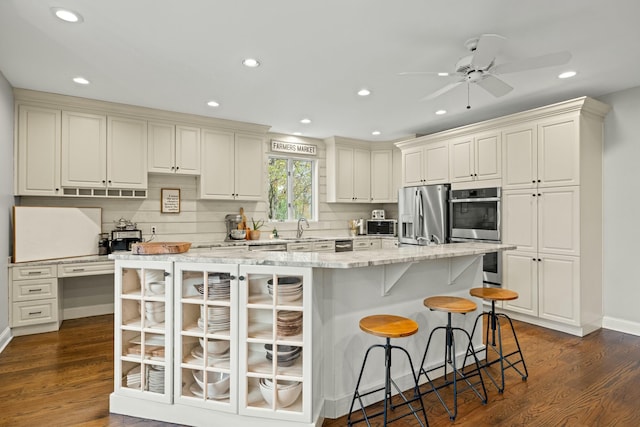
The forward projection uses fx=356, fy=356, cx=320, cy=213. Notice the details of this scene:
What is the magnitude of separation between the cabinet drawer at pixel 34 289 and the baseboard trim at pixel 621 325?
20.3ft

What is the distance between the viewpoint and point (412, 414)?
7.68ft

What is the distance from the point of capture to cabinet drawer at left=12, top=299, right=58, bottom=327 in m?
3.70

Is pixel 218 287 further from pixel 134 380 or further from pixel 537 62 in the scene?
pixel 537 62

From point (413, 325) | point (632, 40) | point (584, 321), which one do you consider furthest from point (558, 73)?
point (413, 325)

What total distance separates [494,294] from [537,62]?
177 cm

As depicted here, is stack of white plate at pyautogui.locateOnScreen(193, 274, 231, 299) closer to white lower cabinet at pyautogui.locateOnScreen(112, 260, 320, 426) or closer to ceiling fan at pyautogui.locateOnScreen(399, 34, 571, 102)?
white lower cabinet at pyautogui.locateOnScreen(112, 260, 320, 426)

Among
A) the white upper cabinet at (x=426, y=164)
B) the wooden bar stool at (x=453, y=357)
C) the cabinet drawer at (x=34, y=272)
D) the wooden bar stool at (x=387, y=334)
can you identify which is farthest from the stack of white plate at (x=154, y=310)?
the white upper cabinet at (x=426, y=164)

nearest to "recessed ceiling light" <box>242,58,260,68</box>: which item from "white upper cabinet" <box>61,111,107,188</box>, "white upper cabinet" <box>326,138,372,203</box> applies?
"white upper cabinet" <box>61,111,107,188</box>

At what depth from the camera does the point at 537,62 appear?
8.35 feet

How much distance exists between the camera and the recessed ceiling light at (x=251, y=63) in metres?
3.13

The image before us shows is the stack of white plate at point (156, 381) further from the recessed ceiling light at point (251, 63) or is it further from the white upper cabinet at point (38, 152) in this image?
the white upper cabinet at point (38, 152)

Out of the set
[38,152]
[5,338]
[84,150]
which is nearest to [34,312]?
[5,338]

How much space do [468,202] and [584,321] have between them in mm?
1843

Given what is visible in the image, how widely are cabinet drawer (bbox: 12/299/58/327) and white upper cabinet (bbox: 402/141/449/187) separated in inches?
196
